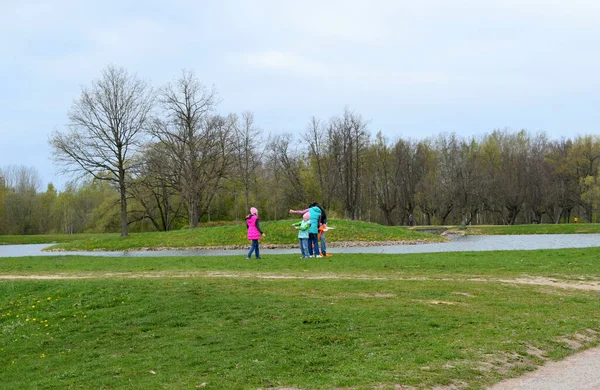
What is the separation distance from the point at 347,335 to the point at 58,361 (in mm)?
4615

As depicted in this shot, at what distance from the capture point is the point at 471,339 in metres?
8.46

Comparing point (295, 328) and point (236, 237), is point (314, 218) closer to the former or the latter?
point (295, 328)

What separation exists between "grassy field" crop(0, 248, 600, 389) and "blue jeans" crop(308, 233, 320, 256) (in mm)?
6007

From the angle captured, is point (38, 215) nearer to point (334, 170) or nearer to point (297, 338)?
point (334, 170)

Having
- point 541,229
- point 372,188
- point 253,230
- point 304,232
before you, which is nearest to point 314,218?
point 304,232

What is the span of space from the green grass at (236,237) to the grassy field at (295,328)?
69.8 feet

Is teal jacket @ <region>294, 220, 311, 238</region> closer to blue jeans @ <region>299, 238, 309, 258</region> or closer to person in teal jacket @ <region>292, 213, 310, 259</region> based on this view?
person in teal jacket @ <region>292, 213, 310, 259</region>

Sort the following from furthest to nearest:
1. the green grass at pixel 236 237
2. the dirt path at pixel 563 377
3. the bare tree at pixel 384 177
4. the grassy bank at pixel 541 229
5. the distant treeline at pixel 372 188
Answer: the bare tree at pixel 384 177
the distant treeline at pixel 372 188
the grassy bank at pixel 541 229
the green grass at pixel 236 237
the dirt path at pixel 563 377

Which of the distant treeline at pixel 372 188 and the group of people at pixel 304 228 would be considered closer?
the group of people at pixel 304 228

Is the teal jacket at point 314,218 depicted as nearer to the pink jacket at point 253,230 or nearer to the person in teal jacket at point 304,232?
the person in teal jacket at point 304,232

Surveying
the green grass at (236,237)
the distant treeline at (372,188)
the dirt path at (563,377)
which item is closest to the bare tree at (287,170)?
the distant treeline at (372,188)

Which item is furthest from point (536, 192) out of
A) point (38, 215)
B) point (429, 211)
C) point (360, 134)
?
point (38, 215)

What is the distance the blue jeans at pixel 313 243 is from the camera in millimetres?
23078

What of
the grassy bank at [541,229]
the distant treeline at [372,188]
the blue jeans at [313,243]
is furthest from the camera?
the distant treeline at [372,188]
